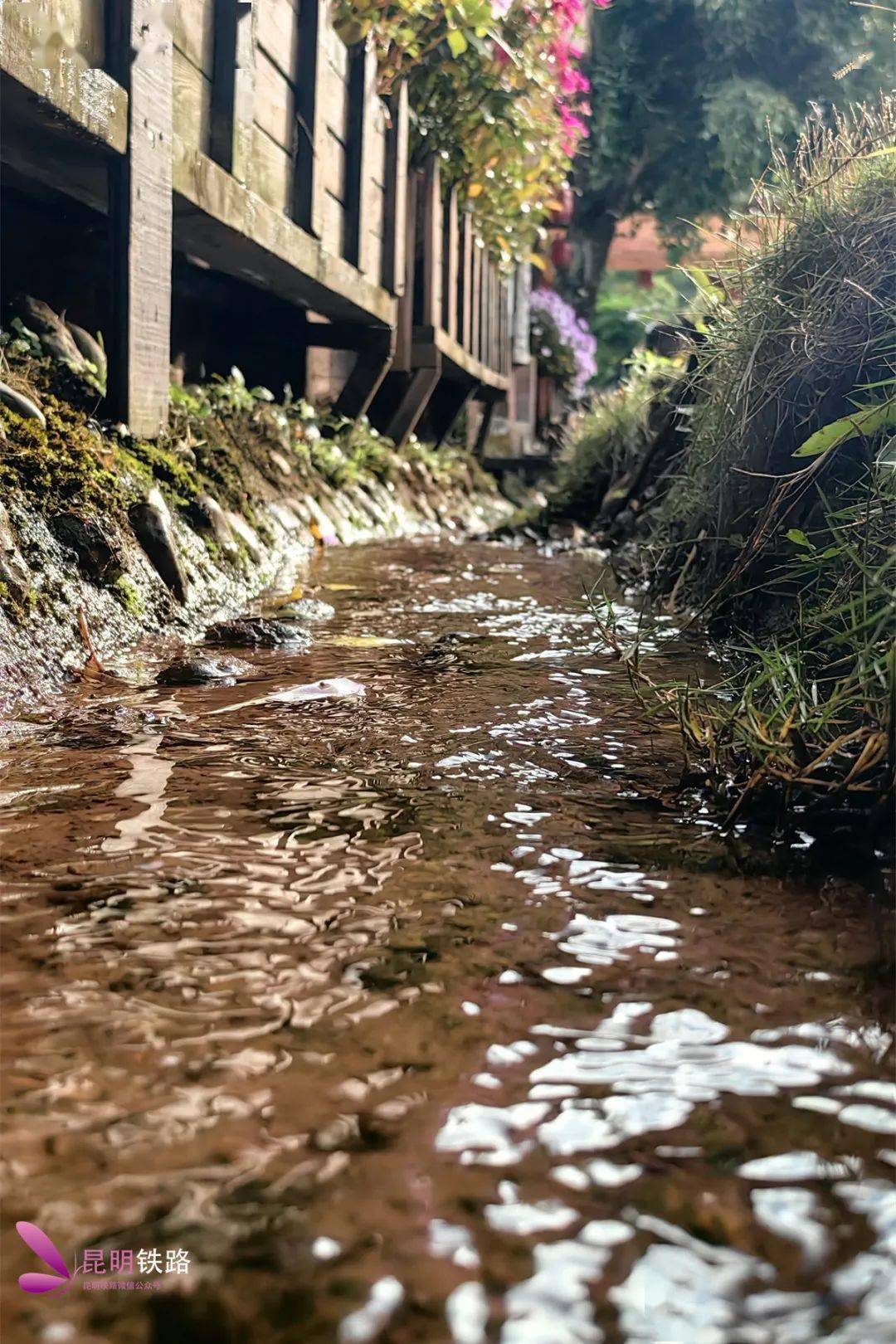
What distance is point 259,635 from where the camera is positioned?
267cm

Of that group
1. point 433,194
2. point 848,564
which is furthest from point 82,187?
point 433,194

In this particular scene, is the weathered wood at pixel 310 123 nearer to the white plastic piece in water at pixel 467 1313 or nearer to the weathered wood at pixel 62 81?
the weathered wood at pixel 62 81

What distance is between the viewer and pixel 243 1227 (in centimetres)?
68

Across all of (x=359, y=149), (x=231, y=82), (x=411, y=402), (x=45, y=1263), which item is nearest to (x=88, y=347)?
(x=231, y=82)

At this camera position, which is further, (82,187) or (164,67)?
(82,187)

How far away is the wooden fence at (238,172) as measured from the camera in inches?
116

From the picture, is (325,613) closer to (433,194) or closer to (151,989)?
(151,989)

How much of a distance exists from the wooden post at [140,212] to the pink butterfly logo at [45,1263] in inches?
110

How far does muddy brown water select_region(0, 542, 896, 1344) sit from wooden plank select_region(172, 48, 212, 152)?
2732 millimetres

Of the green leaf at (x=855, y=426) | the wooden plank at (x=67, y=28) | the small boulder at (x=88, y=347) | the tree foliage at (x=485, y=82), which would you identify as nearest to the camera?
the green leaf at (x=855, y=426)

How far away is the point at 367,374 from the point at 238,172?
8.91 feet

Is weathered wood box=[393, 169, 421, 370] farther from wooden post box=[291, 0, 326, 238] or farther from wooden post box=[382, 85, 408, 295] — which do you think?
wooden post box=[291, 0, 326, 238]

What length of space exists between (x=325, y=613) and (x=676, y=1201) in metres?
2.50

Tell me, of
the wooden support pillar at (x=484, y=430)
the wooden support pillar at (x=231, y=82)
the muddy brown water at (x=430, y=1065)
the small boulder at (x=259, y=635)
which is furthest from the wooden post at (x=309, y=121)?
the wooden support pillar at (x=484, y=430)
